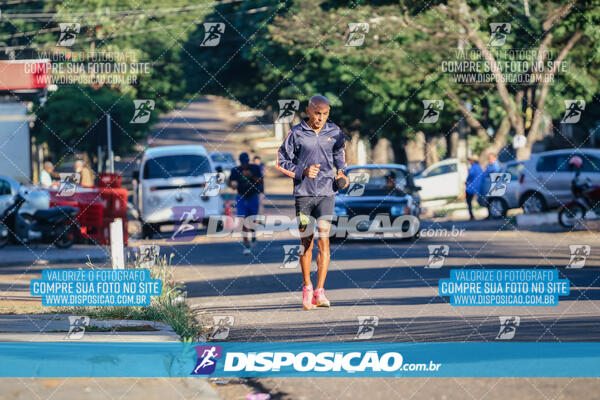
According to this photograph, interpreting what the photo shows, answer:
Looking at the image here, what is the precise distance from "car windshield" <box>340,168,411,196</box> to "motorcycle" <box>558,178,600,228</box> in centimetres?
366

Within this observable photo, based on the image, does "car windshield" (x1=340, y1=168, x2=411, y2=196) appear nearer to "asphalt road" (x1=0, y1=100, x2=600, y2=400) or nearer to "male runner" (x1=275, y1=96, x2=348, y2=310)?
"asphalt road" (x1=0, y1=100, x2=600, y2=400)

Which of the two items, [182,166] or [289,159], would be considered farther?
[182,166]

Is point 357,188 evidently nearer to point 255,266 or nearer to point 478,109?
point 255,266

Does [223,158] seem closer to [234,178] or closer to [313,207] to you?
[234,178]

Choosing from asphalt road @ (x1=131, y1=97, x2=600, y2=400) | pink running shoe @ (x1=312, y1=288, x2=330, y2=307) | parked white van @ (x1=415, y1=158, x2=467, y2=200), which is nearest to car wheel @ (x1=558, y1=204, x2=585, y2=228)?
asphalt road @ (x1=131, y1=97, x2=600, y2=400)

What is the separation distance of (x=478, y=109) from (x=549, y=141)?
16.5 metres

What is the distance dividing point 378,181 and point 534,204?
6.51 m

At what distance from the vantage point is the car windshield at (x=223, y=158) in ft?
179

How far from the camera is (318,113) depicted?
10.3m

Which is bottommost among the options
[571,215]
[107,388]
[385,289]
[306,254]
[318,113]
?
[571,215]

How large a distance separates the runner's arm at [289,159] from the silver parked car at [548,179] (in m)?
17.3

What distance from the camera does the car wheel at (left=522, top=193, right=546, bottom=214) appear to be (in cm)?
2791

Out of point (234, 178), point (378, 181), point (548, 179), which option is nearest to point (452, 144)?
point (548, 179)

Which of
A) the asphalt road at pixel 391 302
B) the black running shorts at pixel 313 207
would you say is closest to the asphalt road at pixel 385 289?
the asphalt road at pixel 391 302
